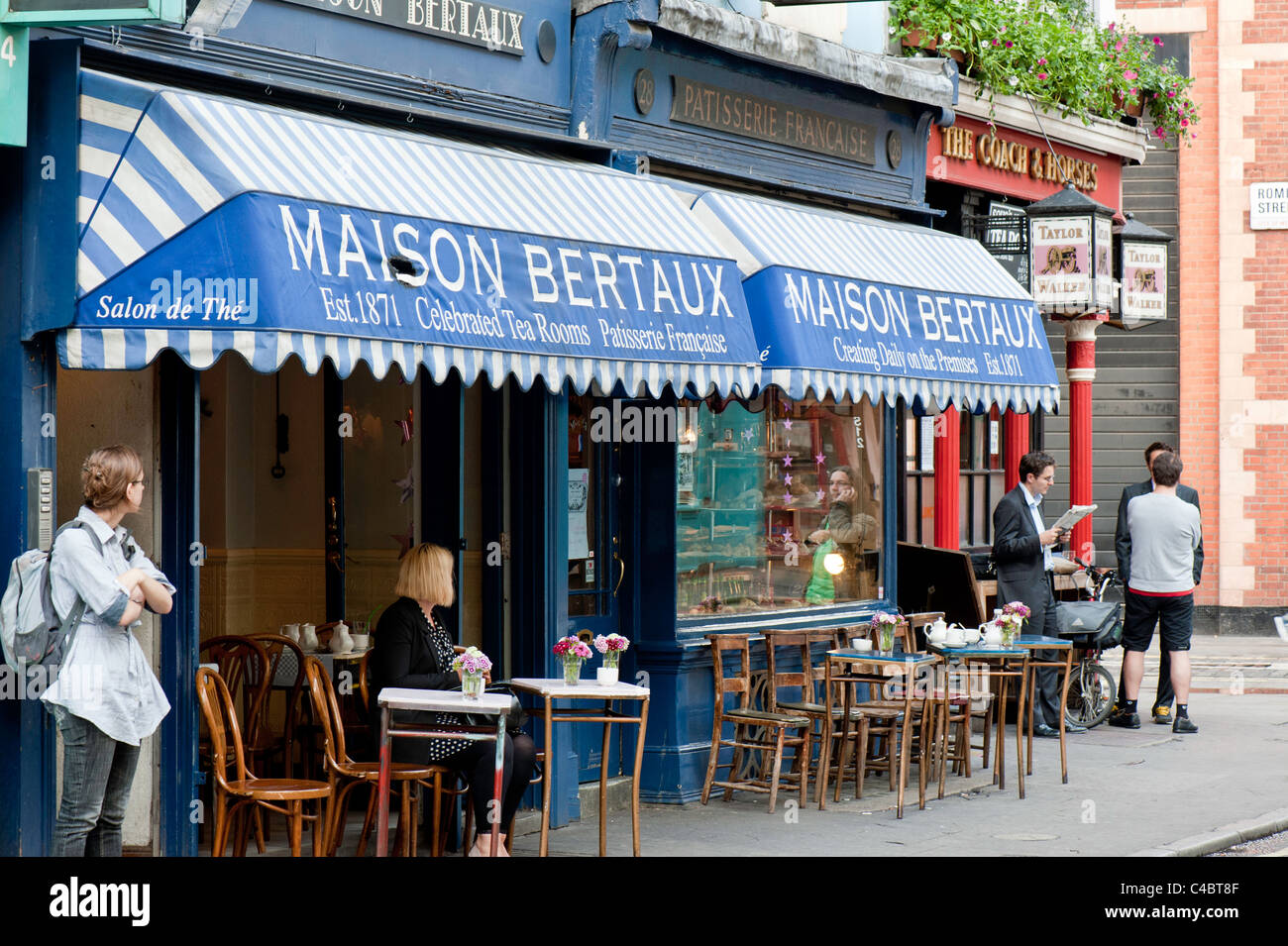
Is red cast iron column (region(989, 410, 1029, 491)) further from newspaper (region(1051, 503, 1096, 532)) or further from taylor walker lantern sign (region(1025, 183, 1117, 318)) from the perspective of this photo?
newspaper (region(1051, 503, 1096, 532))

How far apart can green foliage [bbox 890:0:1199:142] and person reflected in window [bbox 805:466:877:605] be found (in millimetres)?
3606

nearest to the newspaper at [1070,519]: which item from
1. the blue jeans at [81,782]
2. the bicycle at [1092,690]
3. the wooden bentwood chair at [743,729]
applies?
the bicycle at [1092,690]

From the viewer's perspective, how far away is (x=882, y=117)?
11609 mm

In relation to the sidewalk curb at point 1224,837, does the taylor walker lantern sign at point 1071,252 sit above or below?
above

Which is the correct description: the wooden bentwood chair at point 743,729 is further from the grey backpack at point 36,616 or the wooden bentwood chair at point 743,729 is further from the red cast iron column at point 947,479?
the red cast iron column at point 947,479

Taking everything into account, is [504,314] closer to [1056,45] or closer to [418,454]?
[418,454]

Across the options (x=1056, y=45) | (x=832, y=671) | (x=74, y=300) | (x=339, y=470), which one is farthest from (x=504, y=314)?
(x=1056, y=45)

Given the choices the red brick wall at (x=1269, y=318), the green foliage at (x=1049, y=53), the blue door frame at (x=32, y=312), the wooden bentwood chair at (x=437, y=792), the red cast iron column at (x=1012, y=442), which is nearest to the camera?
the blue door frame at (x=32, y=312)

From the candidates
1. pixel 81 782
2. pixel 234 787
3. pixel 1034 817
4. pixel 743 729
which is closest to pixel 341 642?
pixel 234 787

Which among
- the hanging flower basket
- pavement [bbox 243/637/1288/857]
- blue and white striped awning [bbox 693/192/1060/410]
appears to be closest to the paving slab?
pavement [bbox 243/637/1288/857]

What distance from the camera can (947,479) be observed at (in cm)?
1470

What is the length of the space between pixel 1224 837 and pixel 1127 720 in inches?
161

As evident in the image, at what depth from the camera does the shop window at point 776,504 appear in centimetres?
1031

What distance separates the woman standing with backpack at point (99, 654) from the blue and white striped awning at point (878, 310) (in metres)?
3.65
